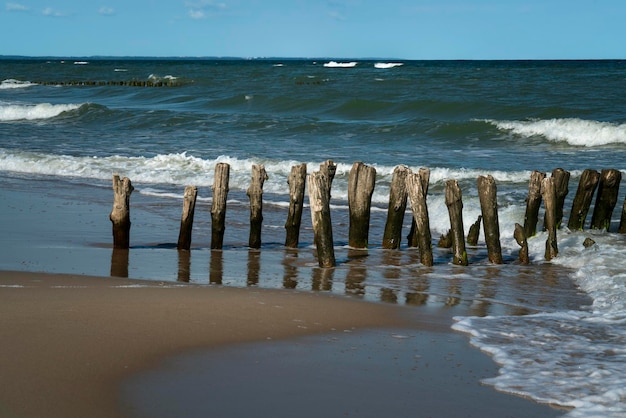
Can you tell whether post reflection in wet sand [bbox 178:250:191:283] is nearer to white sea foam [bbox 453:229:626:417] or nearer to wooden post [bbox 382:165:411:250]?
wooden post [bbox 382:165:411:250]

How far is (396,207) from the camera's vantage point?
10.6 metres

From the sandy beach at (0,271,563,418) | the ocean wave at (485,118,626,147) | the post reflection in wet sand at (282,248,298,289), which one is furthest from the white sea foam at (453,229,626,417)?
the ocean wave at (485,118,626,147)

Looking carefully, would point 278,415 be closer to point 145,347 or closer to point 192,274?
point 145,347

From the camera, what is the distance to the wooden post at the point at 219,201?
409 inches

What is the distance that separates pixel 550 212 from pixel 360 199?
7.16 ft

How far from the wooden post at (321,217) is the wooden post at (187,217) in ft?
5.05

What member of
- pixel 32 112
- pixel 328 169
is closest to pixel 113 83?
pixel 32 112

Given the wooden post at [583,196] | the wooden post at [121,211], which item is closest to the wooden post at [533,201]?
the wooden post at [583,196]

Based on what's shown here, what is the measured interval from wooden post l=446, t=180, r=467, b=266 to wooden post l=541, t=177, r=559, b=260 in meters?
0.99

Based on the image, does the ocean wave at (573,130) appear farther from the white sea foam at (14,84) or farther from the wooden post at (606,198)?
the white sea foam at (14,84)

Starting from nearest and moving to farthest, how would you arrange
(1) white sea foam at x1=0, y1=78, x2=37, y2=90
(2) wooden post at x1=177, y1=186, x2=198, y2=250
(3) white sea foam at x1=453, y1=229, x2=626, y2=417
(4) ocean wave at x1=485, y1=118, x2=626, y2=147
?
(3) white sea foam at x1=453, y1=229, x2=626, y2=417
(2) wooden post at x1=177, y1=186, x2=198, y2=250
(4) ocean wave at x1=485, y1=118, x2=626, y2=147
(1) white sea foam at x1=0, y1=78, x2=37, y2=90

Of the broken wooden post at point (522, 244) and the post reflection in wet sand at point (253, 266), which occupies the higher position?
the broken wooden post at point (522, 244)

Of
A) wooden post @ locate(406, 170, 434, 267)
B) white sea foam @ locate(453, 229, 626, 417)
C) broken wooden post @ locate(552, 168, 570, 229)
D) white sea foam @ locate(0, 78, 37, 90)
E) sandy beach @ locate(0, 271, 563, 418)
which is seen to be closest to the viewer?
sandy beach @ locate(0, 271, 563, 418)

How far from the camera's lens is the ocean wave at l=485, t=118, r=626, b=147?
25.5m
